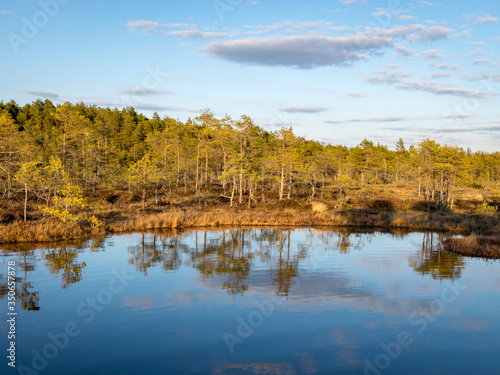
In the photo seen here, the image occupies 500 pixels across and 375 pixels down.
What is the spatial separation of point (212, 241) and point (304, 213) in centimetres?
1640

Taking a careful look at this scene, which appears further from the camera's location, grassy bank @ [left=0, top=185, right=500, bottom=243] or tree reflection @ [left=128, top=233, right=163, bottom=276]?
grassy bank @ [left=0, top=185, right=500, bottom=243]

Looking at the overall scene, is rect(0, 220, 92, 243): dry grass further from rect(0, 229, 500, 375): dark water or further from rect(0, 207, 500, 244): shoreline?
rect(0, 229, 500, 375): dark water

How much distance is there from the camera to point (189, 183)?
69062 mm

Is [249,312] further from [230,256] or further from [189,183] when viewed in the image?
[189,183]

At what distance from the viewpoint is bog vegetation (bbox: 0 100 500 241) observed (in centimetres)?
3322

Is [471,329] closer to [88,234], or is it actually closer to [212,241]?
[212,241]

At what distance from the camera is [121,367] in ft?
29.2

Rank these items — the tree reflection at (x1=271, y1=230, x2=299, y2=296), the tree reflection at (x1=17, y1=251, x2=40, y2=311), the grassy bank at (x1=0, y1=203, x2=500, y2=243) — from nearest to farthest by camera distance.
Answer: the tree reflection at (x1=17, y1=251, x2=40, y2=311), the tree reflection at (x1=271, y1=230, x2=299, y2=296), the grassy bank at (x1=0, y1=203, x2=500, y2=243)

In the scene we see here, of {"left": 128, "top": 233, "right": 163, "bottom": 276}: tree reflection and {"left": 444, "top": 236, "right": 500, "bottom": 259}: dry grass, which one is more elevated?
{"left": 444, "top": 236, "right": 500, "bottom": 259}: dry grass

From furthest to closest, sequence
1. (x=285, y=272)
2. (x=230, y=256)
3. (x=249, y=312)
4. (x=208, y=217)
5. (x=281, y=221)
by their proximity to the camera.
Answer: (x=281, y=221), (x=208, y=217), (x=230, y=256), (x=285, y=272), (x=249, y=312)

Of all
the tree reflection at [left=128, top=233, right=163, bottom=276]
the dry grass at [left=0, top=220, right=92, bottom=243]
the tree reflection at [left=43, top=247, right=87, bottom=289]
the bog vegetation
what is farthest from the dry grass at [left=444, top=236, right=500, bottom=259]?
the dry grass at [left=0, top=220, right=92, bottom=243]

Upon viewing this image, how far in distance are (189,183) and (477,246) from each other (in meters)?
50.7

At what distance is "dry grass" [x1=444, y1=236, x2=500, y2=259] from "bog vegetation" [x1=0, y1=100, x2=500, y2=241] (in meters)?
8.47

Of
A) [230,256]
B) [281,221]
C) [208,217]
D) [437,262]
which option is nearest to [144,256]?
[230,256]
